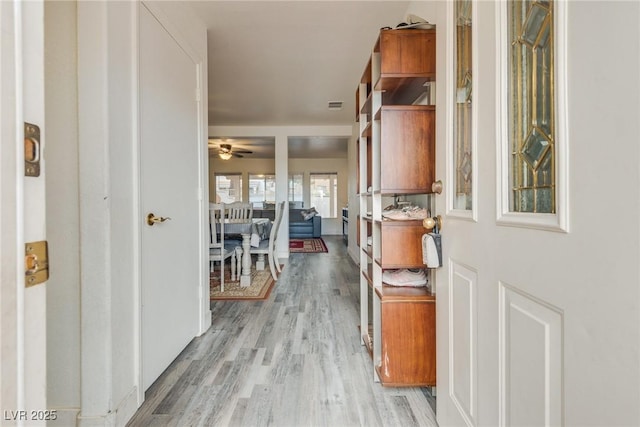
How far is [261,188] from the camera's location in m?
10.5

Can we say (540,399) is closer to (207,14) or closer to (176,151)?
(176,151)

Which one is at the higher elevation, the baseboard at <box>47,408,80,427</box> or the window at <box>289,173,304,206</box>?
the window at <box>289,173,304,206</box>

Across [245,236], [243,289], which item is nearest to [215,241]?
[245,236]

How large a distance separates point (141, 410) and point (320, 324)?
1454 mm

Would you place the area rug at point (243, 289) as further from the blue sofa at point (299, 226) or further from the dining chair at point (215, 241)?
the blue sofa at point (299, 226)

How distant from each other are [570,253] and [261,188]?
1023 cm

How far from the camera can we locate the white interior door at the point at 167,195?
5.75ft

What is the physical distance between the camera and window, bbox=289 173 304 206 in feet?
34.5

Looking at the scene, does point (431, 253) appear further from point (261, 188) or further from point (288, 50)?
point (261, 188)

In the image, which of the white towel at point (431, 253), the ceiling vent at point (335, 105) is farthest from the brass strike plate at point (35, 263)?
the ceiling vent at point (335, 105)

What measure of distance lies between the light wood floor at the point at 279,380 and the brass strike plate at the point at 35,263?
136 centimetres

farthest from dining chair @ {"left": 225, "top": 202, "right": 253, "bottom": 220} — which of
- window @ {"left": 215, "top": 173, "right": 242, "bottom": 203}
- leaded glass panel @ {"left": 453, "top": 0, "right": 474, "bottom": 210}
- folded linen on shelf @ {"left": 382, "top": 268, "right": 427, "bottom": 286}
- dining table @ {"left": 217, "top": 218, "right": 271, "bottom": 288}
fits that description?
window @ {"left": 215, "top": 173, "right": 242, "bottom": 203}

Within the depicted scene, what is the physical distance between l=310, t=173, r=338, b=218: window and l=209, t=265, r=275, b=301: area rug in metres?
6.19

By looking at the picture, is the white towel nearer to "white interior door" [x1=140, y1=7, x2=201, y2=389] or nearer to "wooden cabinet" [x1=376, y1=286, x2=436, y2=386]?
"wooden cabinet" [x1=376, y1=286, x2=436, y2=386]
